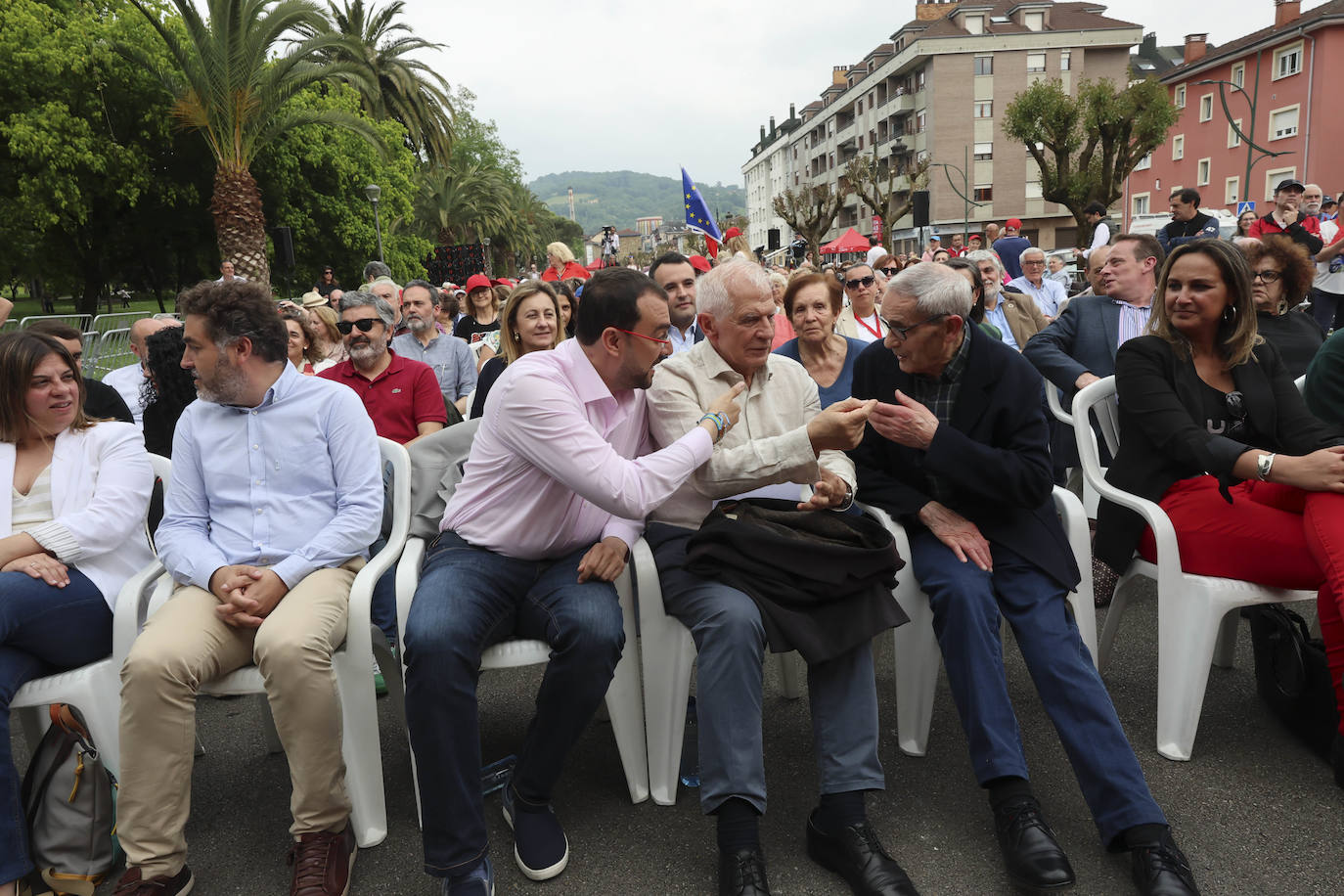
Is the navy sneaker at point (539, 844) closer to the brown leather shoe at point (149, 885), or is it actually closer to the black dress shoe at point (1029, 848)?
the brown leather shoe at point (149, 885)

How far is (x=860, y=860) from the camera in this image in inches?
95.5

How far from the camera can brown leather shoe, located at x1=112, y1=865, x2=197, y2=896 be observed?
8.07ft

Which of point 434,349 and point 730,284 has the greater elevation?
point 730,284

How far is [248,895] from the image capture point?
2588 mm

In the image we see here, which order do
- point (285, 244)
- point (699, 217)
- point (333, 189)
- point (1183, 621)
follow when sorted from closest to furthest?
point (1183, 621) < point (699, 217) < point (285, 244) < point (333, 189)

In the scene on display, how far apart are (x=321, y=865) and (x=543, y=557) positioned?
1.11 meters

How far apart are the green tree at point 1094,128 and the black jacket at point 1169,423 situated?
95.3 feet

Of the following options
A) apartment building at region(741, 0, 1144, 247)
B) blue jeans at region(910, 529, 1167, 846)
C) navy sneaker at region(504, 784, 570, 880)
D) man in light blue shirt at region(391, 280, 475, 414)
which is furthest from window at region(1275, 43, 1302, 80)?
navy sneaker at region(504, 784, 570, 880)

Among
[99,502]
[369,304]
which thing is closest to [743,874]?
[99,502]

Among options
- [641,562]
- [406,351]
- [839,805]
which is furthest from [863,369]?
[406,351]

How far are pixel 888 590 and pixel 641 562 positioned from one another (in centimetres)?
78

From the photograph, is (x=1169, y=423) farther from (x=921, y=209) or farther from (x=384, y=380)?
(x=921, y=209)

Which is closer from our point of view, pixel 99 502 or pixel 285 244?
pixel 99 502

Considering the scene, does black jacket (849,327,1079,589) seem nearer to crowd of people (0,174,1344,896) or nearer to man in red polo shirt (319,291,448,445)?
crowd of people (0,174,1344,896)
